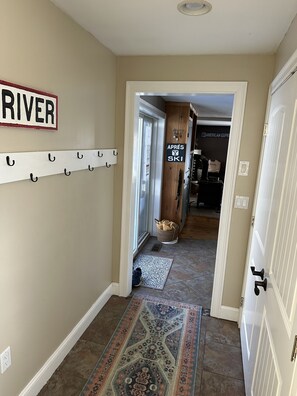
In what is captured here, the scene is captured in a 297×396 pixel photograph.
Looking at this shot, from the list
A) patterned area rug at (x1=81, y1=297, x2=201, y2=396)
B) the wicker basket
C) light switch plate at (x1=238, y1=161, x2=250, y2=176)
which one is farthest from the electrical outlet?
the wicker basket

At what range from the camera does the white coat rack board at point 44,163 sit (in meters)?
1.31

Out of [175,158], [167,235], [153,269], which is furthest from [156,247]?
[175,158]

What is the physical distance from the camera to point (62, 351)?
1997mm

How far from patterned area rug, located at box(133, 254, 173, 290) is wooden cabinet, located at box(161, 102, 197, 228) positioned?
42.8 inches

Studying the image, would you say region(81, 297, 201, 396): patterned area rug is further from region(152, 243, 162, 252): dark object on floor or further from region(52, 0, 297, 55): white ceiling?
region(52, 0, 297, 55): white ceiling

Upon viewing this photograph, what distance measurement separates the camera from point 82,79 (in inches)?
76.7

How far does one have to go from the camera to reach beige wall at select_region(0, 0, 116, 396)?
138 cm

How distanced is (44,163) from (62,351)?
53.9 inches

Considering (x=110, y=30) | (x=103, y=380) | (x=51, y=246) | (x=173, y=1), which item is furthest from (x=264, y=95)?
(x=103, y=380)

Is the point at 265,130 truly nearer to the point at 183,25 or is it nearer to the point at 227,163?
the point at 227,163

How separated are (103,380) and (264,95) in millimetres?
2419

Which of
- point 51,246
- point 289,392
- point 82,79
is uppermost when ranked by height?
point 82,79

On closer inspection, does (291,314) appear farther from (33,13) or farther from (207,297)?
(207,297)

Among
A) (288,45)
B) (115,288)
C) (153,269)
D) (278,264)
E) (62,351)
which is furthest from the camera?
(153,269)
